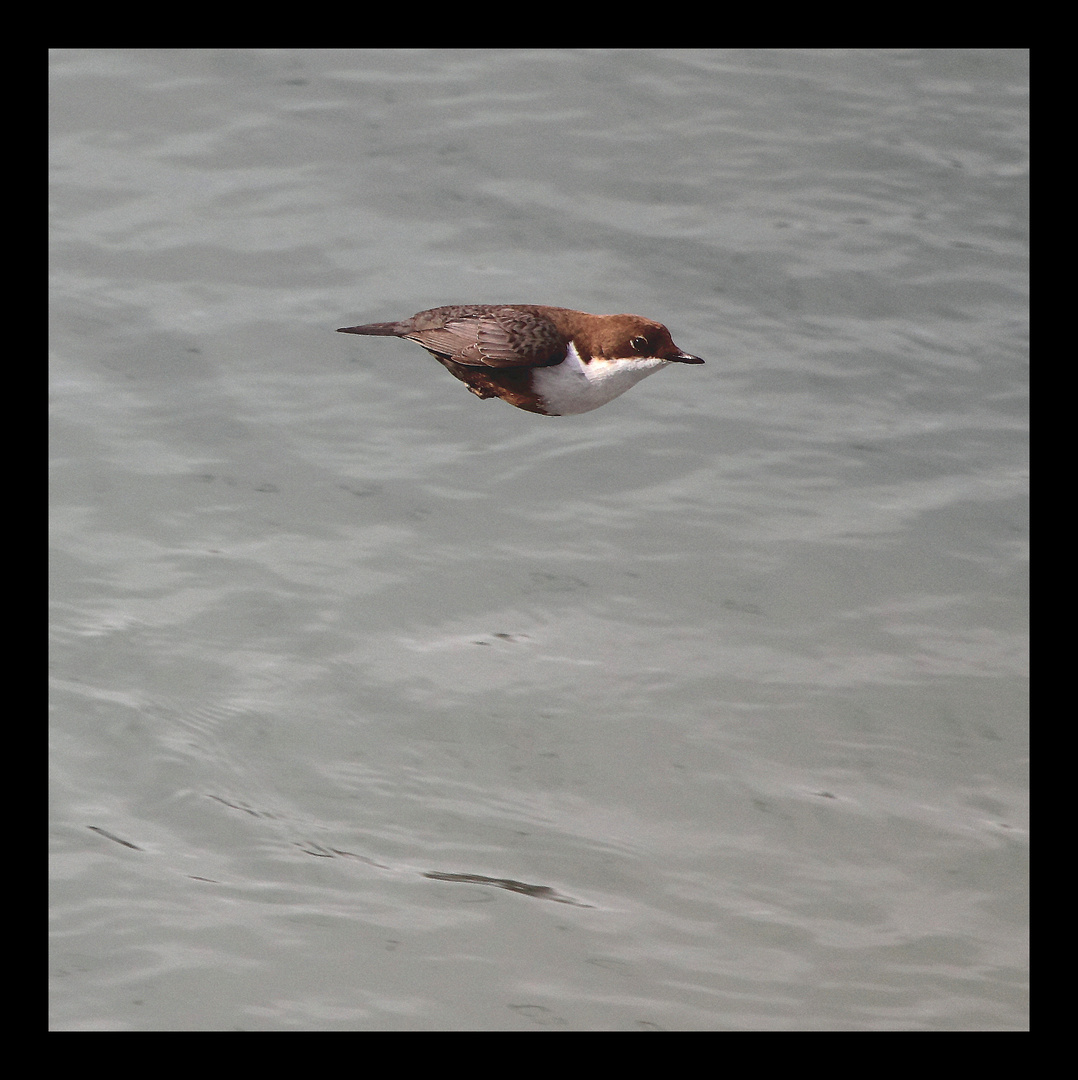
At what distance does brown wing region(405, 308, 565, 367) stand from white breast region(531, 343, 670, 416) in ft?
0.12

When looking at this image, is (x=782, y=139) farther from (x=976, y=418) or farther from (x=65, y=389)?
(x=65, y=389)

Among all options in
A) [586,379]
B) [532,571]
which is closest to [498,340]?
[586,379]

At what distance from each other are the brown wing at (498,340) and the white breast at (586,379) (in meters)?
0.04

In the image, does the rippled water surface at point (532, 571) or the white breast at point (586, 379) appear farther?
the rippled water surface at point (532, 571)

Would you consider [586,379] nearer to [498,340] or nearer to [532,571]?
[498,340]

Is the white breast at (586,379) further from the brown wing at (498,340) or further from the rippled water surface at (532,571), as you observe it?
the rippled water surface at (532,571)

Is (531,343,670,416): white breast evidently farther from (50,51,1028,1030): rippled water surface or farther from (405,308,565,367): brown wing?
(50,51,1028,1030): rippled water surface

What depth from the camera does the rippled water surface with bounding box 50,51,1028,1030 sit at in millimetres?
5488

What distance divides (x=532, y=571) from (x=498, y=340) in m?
2.52

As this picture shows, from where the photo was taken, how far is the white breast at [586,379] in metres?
4.33

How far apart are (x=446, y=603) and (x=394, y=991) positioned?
6.40 feet

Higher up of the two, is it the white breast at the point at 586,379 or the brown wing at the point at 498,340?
the brown wing at the point at 498,340

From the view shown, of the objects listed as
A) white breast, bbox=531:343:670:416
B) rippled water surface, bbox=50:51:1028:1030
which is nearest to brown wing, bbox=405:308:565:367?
white breast, bbox=531:343:670:416

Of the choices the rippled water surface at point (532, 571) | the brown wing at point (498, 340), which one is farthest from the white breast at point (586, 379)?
the rippled water surface at point (532, 571)
